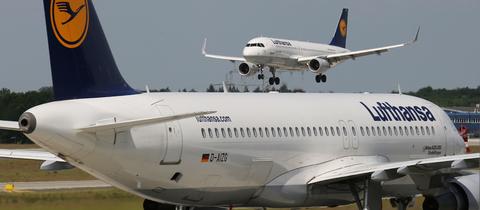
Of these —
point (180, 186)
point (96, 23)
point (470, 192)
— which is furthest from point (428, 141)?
point (96, 23)

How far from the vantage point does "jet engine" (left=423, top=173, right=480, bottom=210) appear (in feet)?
75.8

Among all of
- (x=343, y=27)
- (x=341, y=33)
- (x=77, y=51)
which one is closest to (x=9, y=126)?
(x=77, y=51)

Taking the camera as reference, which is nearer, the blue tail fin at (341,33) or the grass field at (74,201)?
the grass field at (74,201)

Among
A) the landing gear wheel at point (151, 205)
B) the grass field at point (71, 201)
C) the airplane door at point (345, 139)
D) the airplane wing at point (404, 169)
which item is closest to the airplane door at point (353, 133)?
the airplane door at point (345, 139)

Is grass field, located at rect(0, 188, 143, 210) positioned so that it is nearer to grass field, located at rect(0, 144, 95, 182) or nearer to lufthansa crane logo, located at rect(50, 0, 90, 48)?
lufthansa crane logo, located at rect(50, 0, 90, 48)

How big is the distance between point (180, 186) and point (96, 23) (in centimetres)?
322

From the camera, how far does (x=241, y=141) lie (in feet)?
72.2

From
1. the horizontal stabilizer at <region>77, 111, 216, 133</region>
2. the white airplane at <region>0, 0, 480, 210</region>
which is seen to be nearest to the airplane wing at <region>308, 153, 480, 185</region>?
the white airplane at <region>0, 0, 480, 210</region>

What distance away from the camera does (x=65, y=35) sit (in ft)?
64.0

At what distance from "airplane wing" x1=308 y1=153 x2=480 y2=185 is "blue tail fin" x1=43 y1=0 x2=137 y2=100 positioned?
5.29m

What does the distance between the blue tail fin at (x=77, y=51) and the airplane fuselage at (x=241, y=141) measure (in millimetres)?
325

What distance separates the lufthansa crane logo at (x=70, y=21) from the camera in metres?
19.4

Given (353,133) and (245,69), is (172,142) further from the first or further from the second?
(245,69)

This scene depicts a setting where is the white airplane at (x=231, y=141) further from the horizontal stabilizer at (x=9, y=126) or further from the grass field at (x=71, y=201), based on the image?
the grass field at (x=71, y=201)
